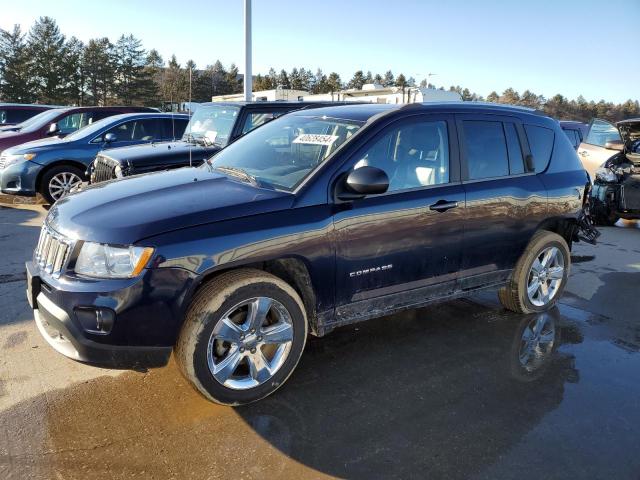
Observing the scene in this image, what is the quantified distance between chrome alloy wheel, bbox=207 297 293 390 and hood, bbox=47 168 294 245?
58cm

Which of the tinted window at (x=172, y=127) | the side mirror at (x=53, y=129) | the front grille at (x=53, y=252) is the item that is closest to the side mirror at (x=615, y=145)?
the tinted window at (x=172, y=127)

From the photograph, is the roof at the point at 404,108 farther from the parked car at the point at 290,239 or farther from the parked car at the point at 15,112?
the parked car at the point at 15,112

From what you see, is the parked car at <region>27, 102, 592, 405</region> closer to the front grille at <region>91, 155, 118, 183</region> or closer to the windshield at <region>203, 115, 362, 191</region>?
the windshield at <region>203, 115, 362, 191</region>

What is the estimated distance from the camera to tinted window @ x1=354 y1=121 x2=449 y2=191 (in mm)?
3537

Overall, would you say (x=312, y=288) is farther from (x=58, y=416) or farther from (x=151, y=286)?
A: (x=58, y=416)

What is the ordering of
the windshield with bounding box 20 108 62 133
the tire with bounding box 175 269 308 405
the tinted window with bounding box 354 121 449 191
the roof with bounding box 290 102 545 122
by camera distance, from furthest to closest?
1. the windshield with bounding box 20 108 62 133
2. the roof with bounding box 290 102 545 122
3. the tinted window with bounding box 354 121 449 191
4. the tire with bounding box 175 269 308 405

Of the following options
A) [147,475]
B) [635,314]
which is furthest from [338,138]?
[635,314]

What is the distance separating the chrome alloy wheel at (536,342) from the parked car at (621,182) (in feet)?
17.5

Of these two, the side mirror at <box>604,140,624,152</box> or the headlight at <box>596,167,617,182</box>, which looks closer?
the headlight at <box>596,167,617,182</box>

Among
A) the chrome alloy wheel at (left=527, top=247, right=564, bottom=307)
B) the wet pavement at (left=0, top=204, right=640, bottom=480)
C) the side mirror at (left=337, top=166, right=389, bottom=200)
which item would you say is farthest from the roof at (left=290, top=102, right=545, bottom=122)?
the wet pavement at (left=0, top=204, right=640, bottom=480)

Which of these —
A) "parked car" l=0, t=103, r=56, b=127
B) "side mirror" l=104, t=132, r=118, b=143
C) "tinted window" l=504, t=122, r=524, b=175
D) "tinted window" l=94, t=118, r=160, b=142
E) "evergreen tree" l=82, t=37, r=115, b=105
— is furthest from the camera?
"evergreen tree" l=82, t=37, r=115, b=105

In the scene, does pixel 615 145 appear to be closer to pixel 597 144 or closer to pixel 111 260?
pixel 597 144

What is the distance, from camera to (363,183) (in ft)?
10.3

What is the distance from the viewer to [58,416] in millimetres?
2900
